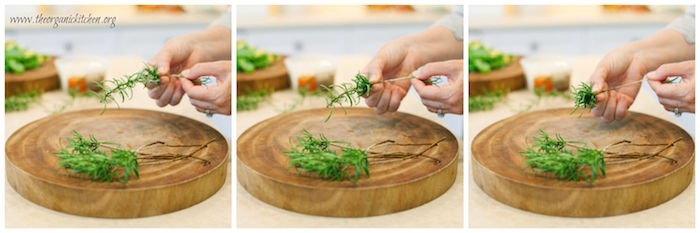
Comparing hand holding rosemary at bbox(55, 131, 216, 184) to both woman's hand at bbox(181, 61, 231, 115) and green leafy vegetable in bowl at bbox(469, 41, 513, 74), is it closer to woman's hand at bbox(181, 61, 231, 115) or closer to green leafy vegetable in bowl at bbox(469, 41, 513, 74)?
woman's hand at bbox(181, 61, 231, 115)

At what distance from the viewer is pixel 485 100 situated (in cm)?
329

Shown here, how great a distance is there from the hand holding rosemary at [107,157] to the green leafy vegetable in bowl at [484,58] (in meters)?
0.78

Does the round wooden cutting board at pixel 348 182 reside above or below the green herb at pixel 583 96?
below

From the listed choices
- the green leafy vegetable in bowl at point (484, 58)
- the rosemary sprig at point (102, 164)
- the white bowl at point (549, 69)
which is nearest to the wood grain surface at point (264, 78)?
the rosemary sprig at point (102, 164)

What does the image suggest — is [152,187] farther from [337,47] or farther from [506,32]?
[506,32]

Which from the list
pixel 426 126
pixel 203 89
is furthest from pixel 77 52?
pixel 426 126

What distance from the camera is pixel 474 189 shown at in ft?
10.7

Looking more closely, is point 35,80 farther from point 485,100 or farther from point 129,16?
point 485,100

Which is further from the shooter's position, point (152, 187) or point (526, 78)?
point (526, 78)

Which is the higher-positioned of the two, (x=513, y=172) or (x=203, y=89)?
(x=203, y=89)

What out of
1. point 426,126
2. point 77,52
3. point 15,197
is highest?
point 77,52

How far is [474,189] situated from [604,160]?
1.21ft

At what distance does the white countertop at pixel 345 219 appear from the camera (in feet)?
10.4

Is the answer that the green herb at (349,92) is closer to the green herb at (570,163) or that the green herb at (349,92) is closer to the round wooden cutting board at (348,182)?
the round wooden cutting board at (348,182)
